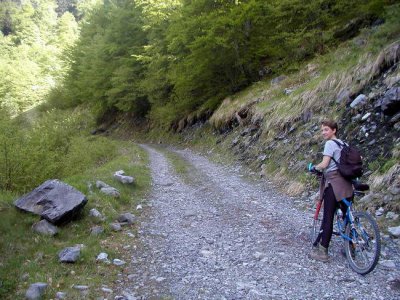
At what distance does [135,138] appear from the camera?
33500 mm

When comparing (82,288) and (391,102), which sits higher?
(391,102)

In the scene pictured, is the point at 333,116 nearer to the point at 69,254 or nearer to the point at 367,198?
the point at 367,198

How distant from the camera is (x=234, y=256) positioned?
5.79 m

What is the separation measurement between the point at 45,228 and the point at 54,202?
597 millimetres

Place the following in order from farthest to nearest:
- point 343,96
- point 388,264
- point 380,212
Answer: point 343,96, point 380,212, point 388,264

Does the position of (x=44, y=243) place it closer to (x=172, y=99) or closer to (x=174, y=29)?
(x=174, y=29)

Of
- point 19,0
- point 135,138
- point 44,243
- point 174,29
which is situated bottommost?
point 135,138

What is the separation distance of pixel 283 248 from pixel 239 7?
1408 cm

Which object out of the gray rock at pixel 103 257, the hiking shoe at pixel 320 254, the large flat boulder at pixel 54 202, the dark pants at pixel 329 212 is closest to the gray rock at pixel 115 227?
the large flat boulder at pixel 54 202

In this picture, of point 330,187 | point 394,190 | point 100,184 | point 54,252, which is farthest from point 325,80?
point 54,252

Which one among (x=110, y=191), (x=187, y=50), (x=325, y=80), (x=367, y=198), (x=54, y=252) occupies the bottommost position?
(x=367, y=198)

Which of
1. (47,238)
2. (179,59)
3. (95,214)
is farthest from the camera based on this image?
(179,59)

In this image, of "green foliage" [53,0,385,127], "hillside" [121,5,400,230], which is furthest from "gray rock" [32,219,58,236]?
"green foliage" [53,0,385,127]

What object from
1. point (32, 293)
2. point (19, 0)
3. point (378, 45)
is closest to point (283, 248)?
point (32, 293)
